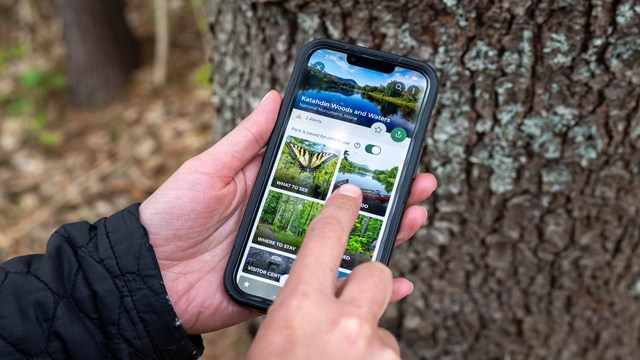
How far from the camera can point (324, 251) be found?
122 cm

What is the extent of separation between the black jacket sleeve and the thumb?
281 millimetres

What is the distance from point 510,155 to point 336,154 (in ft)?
1.92

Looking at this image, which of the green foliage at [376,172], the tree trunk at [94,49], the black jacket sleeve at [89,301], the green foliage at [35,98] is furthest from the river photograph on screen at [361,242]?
the tree trunk at [94,49]

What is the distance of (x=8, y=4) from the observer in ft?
21.1

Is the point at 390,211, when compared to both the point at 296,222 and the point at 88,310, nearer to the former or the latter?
the point at 296,222

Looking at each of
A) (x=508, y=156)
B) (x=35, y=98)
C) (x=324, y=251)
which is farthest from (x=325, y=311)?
(x=35, y=98)

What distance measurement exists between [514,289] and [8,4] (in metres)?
6.42

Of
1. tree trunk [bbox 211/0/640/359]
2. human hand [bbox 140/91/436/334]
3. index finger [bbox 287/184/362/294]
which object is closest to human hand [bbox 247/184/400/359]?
index finger [bbox 287/184/362/294]

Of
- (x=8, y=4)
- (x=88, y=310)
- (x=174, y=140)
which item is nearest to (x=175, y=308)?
(x=88, y=310)

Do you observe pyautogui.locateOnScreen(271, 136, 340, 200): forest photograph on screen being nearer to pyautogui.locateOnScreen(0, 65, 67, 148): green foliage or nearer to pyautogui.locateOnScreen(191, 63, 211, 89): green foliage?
pyautogui.locateOnScreen(191, 63, 211, 89): green foliage

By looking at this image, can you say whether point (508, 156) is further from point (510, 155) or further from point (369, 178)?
point (369, 178)

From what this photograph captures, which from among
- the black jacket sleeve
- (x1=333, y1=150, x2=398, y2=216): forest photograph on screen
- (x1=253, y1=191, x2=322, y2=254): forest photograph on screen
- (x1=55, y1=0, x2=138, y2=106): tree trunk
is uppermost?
(x1=55, y1=0, x2=138, y2=106): tree trunk

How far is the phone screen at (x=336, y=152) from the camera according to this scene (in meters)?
1.65

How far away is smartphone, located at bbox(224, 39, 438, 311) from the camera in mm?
1641
